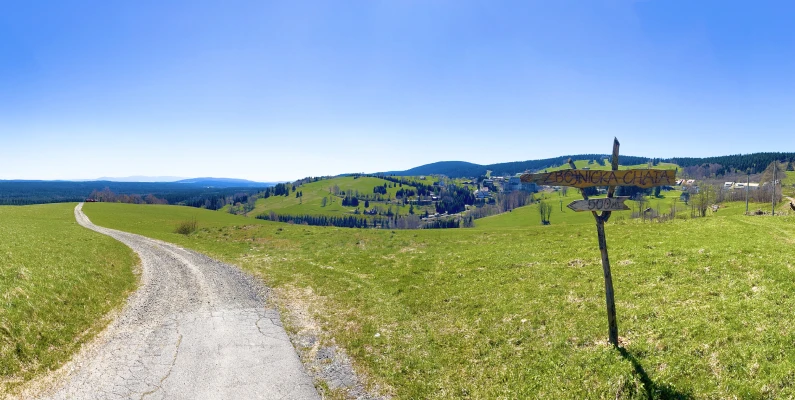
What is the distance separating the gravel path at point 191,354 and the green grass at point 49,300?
101 centimetres

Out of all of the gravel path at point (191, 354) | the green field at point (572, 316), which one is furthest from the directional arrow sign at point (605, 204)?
the gravel path at point (191, 354)

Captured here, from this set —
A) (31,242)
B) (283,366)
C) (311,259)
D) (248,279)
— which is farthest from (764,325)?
(31,242)

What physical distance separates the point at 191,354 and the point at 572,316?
52.9ft

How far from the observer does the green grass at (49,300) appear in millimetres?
13382

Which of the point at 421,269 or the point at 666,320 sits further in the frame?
the point at 421,269

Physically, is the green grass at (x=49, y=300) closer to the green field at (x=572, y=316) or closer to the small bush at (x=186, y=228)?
the green field at (x=572, y=316)

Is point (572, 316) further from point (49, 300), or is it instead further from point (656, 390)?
point (49, 300)

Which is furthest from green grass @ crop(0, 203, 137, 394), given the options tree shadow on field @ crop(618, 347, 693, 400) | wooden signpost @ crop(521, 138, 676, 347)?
wooden signpost @ crop(521, 138, 676, 347)

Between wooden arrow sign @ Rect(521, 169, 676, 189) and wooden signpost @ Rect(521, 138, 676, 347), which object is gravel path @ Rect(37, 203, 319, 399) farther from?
wooden arrow sign @ Rect(521, 169, 676, 189)

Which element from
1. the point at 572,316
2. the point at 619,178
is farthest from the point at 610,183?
the point at 572,316

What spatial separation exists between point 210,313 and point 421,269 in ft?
49.4

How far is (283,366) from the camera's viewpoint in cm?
1384

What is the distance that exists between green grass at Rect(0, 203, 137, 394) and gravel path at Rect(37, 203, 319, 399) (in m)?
1.01

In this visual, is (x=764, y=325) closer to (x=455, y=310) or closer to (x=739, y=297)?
(x=739, y=297)
